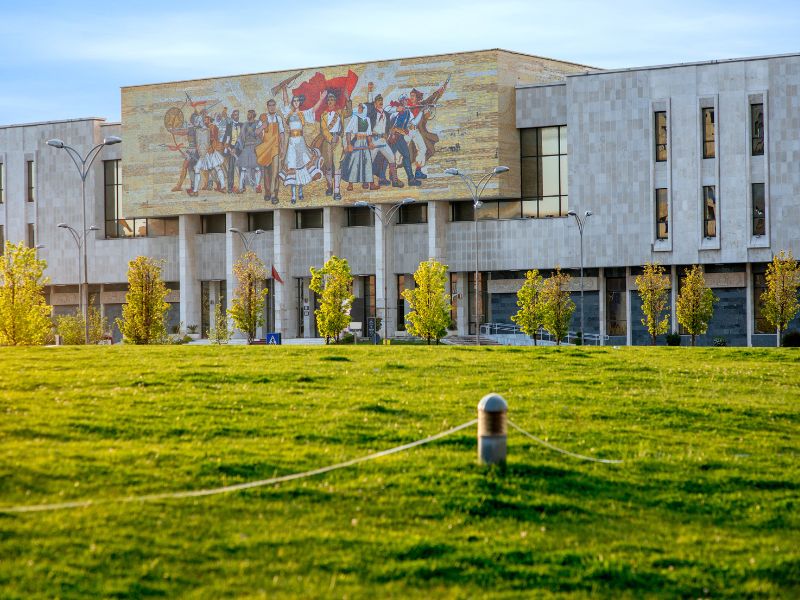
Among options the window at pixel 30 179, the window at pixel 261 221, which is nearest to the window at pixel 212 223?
the window at pixel 261 221

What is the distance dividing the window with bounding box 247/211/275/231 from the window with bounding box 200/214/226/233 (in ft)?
9.10

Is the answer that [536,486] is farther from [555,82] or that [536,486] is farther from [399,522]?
[555,82]

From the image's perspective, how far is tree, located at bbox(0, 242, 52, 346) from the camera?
169 ft

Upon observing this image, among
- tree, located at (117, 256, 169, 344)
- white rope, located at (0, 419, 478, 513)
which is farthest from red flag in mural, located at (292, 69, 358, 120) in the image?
white rope, located at (0, 419, 478, 513)

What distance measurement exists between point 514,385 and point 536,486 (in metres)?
7.27

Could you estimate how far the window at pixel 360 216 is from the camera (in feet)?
299

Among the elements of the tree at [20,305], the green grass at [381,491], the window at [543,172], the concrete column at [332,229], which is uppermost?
the window at [543,172]

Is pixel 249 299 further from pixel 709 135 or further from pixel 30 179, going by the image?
pixel 30 179

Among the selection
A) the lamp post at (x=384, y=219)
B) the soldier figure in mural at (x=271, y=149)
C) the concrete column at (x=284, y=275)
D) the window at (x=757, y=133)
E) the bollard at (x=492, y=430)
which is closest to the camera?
the bollard at (x=492, y=430)

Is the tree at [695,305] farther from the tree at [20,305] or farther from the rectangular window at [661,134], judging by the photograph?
the tree at [20,305]

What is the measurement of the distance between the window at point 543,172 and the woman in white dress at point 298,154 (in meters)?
14.7

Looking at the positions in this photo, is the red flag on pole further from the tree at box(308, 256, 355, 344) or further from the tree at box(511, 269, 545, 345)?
the tree at box(511, 269, 545, 345)

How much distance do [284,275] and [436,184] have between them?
14.5m

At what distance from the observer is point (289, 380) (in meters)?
19.5
